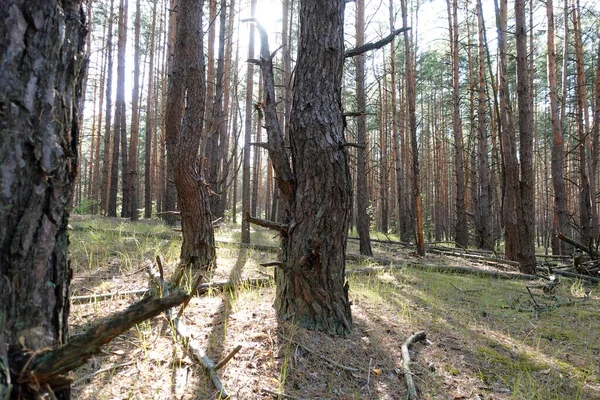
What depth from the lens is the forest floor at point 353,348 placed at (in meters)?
2.09

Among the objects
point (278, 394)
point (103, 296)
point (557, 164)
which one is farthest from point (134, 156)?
point (557, 164)

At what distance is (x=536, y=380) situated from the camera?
8.45ft

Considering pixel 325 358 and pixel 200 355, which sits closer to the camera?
pixel 200 355

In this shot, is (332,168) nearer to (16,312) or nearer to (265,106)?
(265,106)

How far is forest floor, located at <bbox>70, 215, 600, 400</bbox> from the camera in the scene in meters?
2.09

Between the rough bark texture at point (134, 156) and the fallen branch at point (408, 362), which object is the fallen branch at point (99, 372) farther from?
the rough bark texture at point (134, 156)

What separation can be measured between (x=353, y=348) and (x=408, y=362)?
389mm

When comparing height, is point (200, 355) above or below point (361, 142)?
below

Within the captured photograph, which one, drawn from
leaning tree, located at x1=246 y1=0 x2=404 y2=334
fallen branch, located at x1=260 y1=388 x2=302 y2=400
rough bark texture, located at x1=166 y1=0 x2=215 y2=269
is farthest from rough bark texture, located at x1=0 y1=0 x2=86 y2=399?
rough bark texture, located at x1=166 y1=0 x2=215 y2=269

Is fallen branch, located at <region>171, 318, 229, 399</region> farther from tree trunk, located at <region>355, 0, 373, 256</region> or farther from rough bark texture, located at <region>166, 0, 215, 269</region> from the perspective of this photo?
tree trunk, located at <region>355, 0, 373, 256</region>

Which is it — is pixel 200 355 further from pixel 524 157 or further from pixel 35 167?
pixel 524 157

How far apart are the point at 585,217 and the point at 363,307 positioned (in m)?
8.78

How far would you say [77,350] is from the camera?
0.99m

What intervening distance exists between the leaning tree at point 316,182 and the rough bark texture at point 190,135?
6.16 ft
